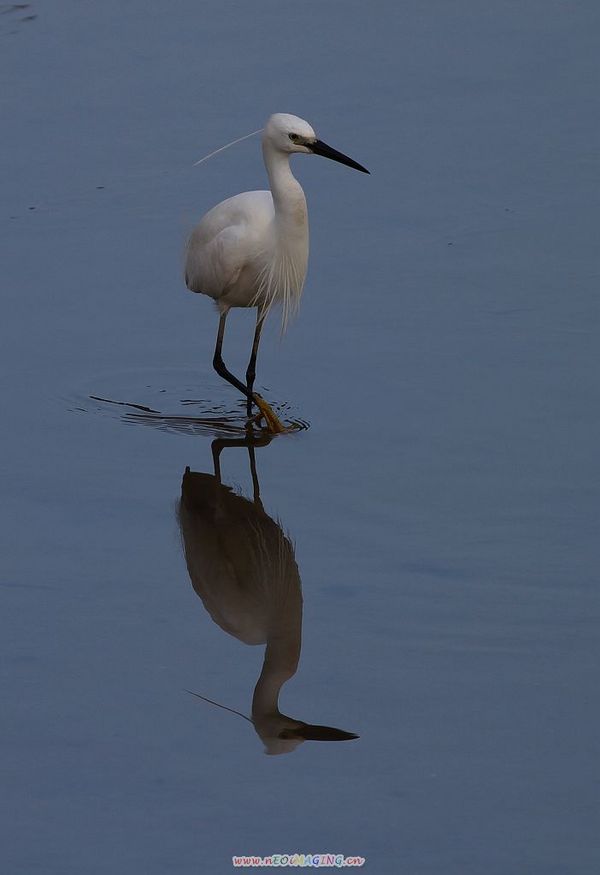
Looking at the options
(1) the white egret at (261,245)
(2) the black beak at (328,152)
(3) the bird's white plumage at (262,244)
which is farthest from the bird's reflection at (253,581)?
(2) the black beak at (328,152)

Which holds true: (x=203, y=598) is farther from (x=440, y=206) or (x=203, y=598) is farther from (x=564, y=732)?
(x=440, y=206)

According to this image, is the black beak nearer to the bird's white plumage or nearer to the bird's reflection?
the bird's white plumage

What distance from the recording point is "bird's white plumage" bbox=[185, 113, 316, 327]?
19.3ft

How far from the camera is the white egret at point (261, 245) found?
586cm

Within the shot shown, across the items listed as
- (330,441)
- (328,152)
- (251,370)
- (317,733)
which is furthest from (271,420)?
(317,733)

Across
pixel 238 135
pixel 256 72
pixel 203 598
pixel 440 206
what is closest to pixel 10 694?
pixel 203 598

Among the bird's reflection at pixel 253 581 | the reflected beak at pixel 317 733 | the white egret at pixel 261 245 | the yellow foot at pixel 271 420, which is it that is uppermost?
the white egret at pixel 261 245

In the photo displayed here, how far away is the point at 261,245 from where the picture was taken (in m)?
6.13

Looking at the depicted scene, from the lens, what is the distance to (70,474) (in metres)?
5.36

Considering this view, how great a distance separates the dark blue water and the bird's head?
2.40 ft

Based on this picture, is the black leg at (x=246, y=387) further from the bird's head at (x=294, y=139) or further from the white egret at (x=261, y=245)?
the bird's head at (x=294, y=139)

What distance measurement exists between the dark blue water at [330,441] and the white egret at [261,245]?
18 centimetres

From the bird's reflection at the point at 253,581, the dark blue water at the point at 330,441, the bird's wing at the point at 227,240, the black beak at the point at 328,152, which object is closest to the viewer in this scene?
the dark blue water at the point at 330,441

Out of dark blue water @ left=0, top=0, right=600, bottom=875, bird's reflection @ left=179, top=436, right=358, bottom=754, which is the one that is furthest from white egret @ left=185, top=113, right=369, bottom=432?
bird's reflection @ left=179, top=436, right=358, bottom=754
